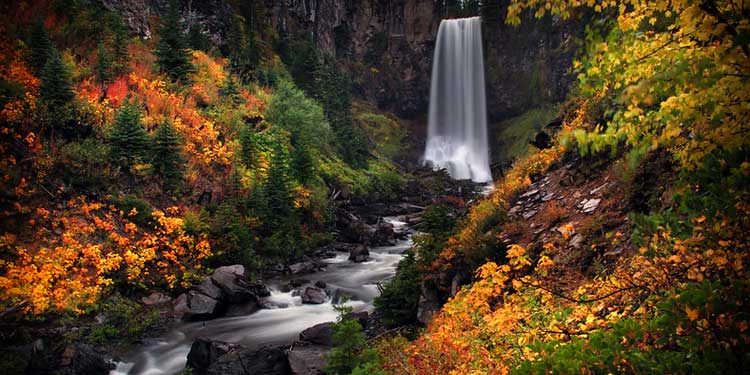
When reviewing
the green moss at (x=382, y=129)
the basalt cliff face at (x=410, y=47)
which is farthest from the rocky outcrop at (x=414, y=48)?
the green moss at (x=382, y=129)

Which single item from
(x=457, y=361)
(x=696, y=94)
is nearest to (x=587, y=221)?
(x=457, y=361)

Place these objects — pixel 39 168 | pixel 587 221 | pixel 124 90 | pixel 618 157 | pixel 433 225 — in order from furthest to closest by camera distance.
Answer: pixel 124 90 → pixel 39 168 → pixel 433 225 → pixel 618 157 → pixel 587 221

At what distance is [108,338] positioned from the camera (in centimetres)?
1032

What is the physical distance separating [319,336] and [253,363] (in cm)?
172

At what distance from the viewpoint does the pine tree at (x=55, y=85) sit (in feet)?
45.4

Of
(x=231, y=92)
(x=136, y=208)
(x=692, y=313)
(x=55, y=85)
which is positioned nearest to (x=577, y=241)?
(x=692, y=313)

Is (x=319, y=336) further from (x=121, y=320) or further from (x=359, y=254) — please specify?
(x=359, y=254)

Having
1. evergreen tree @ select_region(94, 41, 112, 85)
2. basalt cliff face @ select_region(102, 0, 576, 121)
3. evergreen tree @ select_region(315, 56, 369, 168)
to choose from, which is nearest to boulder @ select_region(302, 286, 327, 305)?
evergreen tree @ select_region(94, 41, 112, 85)

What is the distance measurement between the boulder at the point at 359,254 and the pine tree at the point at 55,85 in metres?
12.1

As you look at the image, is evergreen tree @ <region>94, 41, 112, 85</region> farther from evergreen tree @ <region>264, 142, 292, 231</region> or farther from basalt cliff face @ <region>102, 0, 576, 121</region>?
basalt cliff face @ <region>102, 0, 576, 121</region>

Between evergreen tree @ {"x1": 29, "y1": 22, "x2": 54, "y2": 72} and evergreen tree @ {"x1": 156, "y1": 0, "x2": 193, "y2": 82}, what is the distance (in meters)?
6.05

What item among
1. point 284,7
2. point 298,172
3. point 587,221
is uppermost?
point 284,7

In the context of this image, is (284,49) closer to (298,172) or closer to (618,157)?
(298,172)

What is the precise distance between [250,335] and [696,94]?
11.4 meters
